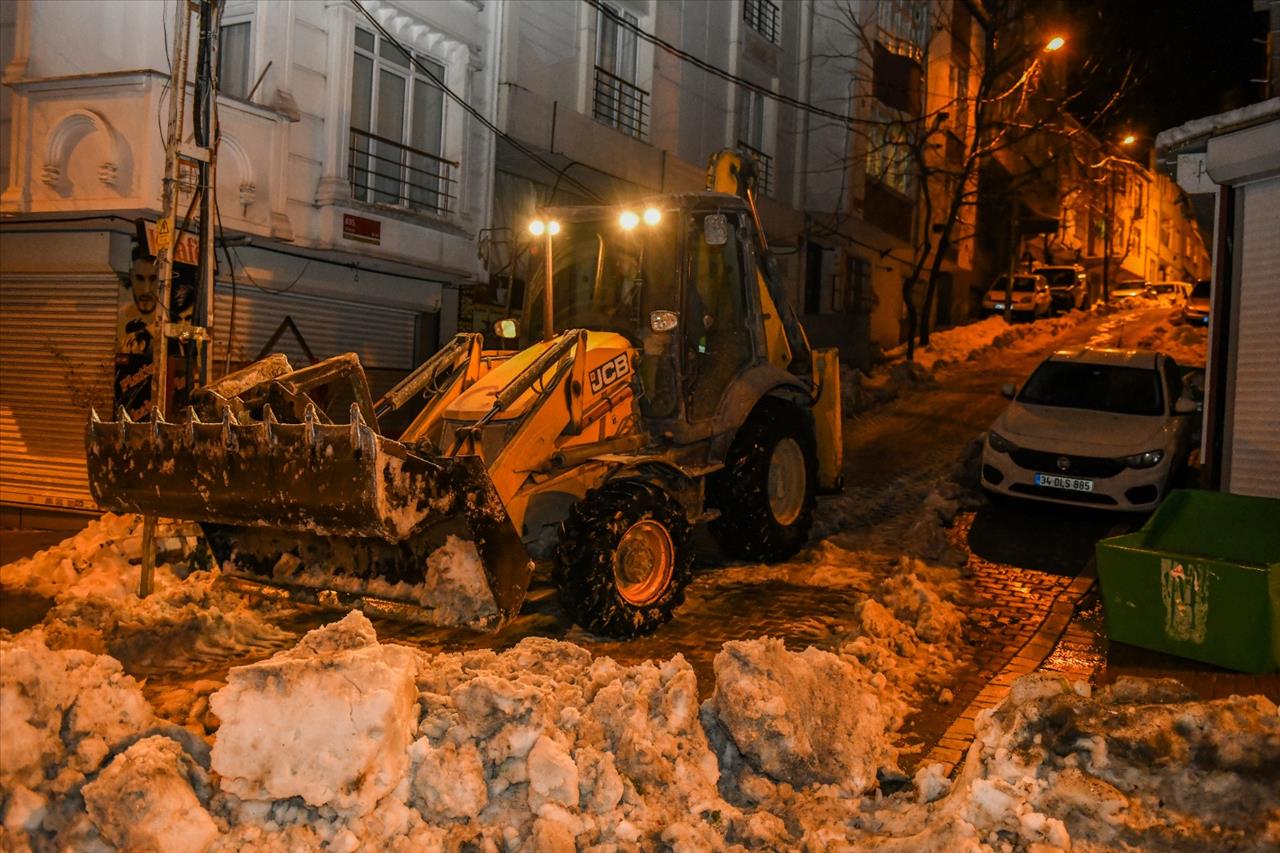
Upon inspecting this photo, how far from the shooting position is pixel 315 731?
12.8ft

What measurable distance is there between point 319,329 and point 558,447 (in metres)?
7.94

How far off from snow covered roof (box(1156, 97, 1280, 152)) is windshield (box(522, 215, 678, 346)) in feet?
16.1

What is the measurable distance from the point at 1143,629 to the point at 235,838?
5678 millimetres

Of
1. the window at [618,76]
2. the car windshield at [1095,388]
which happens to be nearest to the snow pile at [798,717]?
the car windshield at [1095,388]

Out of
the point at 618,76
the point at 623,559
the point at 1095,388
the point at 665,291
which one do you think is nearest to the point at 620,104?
the point at 618,76

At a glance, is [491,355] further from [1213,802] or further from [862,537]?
[1213,802]

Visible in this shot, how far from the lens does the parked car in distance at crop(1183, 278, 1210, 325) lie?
2633cm

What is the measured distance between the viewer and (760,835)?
4.14 meters

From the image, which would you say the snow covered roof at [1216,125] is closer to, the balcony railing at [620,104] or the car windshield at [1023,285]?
the balcony railing at [620,104]

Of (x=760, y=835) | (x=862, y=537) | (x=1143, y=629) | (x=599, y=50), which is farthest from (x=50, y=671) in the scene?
(x=599, y=50)

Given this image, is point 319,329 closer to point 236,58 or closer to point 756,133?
point 236,58

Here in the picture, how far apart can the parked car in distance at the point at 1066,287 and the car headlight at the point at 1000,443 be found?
24584mm

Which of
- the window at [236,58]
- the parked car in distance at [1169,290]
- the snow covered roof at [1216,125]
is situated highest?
the parked car in distance at [1169,290]

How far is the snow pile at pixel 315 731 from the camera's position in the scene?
3.84m
